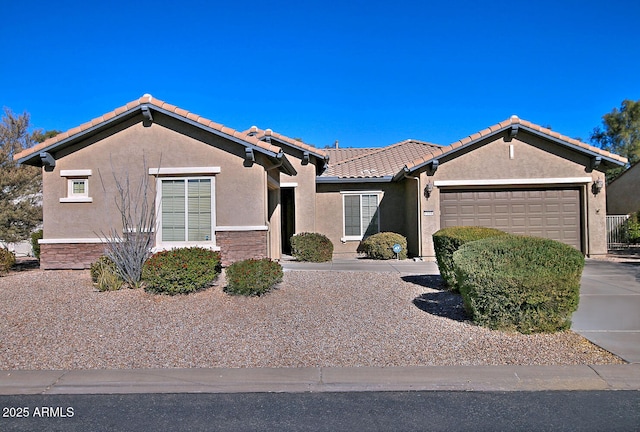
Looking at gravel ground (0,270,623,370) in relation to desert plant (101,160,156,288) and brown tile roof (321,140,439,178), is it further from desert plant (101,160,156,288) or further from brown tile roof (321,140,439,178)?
brown tile roof (321,140,439,178)

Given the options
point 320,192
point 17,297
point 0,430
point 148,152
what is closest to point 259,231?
point 148,152

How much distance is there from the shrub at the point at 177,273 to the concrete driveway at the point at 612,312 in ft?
20.7

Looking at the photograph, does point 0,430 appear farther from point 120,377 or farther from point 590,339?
point 590,339

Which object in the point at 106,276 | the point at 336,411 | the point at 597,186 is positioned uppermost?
the point at 597,186

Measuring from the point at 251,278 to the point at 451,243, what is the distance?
383 centimetres

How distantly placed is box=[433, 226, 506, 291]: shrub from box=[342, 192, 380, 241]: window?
8.28 m

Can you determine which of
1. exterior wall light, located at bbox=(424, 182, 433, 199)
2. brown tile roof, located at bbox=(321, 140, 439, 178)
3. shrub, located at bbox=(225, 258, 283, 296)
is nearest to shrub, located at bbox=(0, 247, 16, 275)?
shrub, located at bbox=(225, 258, 283, 296)

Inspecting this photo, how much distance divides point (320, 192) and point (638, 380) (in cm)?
1382

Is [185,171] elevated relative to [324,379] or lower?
elevated

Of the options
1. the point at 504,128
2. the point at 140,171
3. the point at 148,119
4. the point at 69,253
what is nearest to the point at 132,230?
the point at 140,171

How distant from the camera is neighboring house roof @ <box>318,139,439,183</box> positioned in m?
18.2

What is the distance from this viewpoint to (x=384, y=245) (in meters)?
16.2

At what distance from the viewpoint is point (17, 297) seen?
938 cm

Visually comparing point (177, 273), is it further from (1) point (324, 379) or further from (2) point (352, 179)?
(2) point (352, 179)
